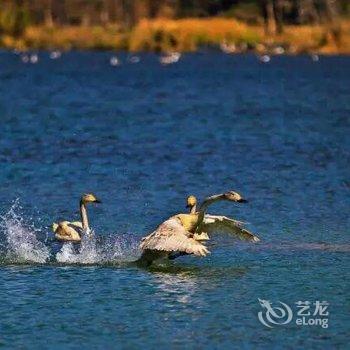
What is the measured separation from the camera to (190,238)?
1802 cm

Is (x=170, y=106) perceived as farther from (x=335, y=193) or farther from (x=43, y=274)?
(x=43, y=274)

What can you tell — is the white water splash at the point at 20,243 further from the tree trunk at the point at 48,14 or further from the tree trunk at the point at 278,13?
the tree trunk at the point at 48,14

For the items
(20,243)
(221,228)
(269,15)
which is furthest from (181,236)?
(269,15)

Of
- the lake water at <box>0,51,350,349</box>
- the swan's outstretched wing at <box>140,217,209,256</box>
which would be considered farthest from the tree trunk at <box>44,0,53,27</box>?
the swan's outstretched wing at <box>140,217,209,256</box>

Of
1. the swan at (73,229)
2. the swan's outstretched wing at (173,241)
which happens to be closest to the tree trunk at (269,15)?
the swan at (73,229)

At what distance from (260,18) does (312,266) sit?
9755 centimetres

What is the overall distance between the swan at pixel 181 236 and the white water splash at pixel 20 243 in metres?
1.67

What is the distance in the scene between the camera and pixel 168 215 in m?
24.0

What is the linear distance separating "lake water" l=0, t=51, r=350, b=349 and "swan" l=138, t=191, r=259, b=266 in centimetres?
32

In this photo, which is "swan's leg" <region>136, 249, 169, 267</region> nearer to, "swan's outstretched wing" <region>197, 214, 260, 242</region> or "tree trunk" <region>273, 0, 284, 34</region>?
"swan's outstretched wing" <region>197, 214, 260, 242</region>

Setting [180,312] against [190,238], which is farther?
[190,238]

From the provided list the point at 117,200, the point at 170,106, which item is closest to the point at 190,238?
the point at 117,200

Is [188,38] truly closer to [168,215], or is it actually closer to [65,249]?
[168,215]

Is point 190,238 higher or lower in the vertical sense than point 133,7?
higher
